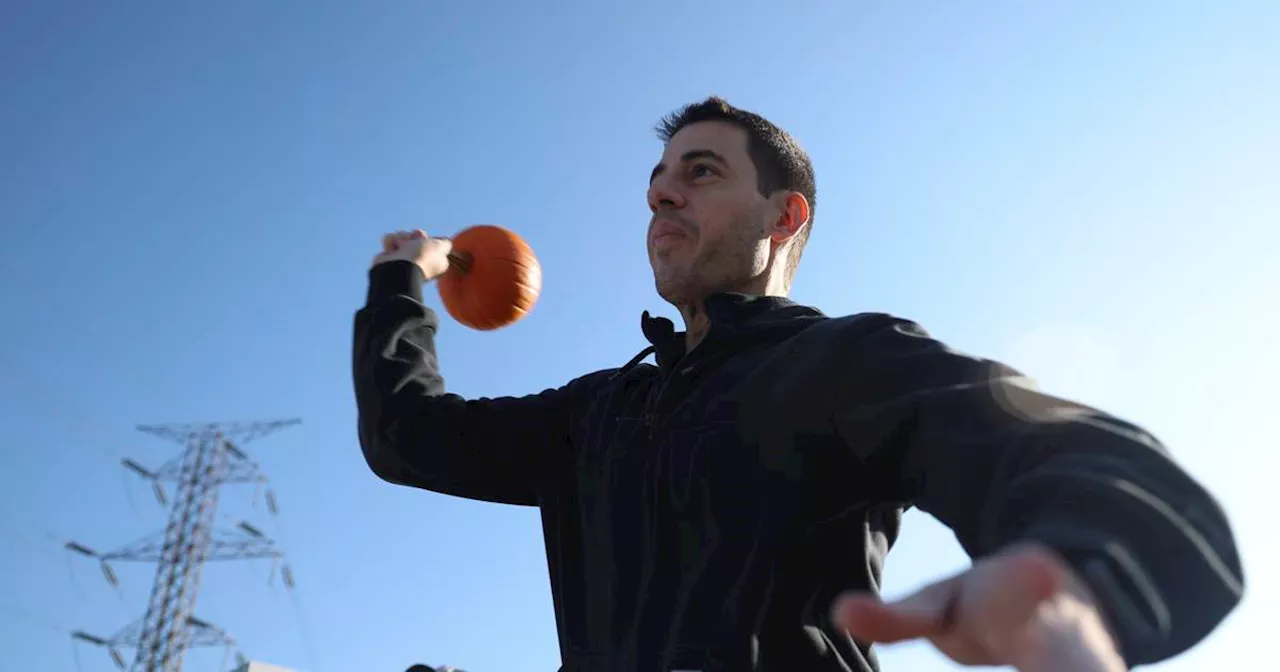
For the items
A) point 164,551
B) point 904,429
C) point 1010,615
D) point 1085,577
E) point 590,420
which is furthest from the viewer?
point 164,551

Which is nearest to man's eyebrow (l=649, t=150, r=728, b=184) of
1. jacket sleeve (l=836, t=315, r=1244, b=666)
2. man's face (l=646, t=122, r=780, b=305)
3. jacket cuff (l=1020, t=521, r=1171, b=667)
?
man's face (l=646, t=122, r=780, b=305)

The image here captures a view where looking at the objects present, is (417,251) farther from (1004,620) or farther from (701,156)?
(1004,620)

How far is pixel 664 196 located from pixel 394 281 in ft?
2.74

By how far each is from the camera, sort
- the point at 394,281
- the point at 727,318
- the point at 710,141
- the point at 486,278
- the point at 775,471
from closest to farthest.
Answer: the point at 775,471 → the point at 727,318 → the point at 710,141 → the point at 394,281 → the point at 486,278

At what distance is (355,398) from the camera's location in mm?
2770

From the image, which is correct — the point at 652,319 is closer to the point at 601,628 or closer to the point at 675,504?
the point at 675,504

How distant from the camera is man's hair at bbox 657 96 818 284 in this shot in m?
2.84

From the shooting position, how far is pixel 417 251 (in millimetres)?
3105

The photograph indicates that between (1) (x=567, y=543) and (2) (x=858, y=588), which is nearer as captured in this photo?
(2) (x=858, y=588)

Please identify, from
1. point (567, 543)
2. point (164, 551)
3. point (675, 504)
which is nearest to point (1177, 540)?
point (675, 504)

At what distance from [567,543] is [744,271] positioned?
2.74 ft

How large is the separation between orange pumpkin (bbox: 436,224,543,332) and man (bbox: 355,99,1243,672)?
42 cm

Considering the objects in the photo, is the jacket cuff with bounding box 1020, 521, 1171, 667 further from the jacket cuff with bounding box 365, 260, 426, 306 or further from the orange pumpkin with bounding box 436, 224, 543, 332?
the orange pumpkin with bounding box 436, 224, 543, 332

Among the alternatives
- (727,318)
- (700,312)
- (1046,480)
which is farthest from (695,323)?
(1046,480)
